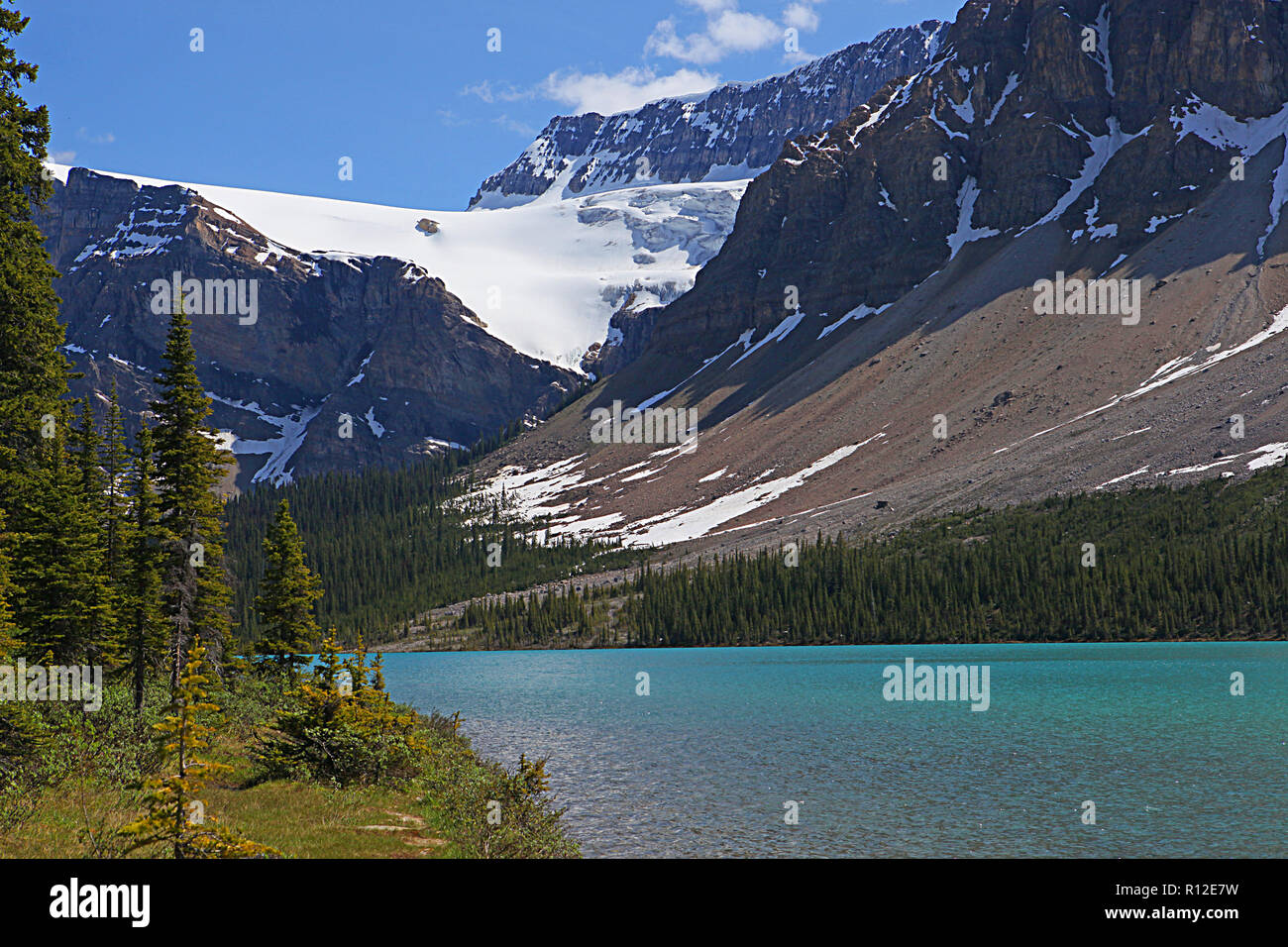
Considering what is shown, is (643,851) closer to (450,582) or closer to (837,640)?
(837,640)

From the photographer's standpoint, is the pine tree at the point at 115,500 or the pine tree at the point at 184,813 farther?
the pine tree at the point at 115,500

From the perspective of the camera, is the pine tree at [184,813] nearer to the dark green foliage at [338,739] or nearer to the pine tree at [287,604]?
the dark green foliage at [338,739]

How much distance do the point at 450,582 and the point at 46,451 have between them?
167292mm

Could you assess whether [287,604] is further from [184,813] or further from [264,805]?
[184,813]

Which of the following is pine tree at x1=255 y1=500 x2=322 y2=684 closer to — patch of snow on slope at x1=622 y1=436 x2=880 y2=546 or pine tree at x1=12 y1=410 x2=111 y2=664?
pine tree at x1=12 y1=410 x2=111 y2=664

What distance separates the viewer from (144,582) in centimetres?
3381

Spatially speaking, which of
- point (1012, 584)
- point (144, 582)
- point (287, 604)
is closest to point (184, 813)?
point (144, 582)

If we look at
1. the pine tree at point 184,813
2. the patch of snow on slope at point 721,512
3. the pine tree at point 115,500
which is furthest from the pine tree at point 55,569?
the patch of snow on slope at point 721,512

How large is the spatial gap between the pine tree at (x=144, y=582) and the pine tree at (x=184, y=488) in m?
0.37

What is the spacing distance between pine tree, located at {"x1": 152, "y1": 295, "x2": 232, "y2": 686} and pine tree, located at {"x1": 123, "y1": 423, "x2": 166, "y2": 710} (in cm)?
37

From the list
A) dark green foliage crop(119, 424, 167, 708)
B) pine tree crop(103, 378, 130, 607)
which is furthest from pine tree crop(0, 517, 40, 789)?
pine tree crop(103, 378, 130, 607)

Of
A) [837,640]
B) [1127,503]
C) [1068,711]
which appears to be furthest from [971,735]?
[1127,503]

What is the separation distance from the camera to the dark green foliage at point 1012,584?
10900 cm
